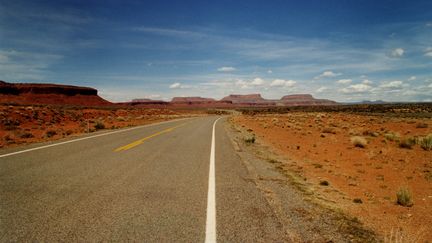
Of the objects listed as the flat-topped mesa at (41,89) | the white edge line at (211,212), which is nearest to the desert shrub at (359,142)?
the white edge line at (211,212)

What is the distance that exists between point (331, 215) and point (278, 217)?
3.08 feet

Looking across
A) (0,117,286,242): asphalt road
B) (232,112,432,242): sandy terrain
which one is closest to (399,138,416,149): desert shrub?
(232,112,432,242): sandy terrain

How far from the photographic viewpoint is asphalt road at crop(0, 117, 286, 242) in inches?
138

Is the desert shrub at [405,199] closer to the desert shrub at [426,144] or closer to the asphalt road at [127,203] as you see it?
the asphalt road at [127,203]

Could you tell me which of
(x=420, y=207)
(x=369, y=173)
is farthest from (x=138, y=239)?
(x=369, y=173)

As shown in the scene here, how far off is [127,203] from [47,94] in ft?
498

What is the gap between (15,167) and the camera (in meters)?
6.96

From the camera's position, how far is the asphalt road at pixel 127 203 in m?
3.51

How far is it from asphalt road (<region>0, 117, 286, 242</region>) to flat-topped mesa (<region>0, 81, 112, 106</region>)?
13025cm

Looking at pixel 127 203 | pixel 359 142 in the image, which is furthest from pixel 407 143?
pixel 127 203

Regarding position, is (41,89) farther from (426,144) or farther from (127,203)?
(127,203)

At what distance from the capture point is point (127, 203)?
14.9 feet

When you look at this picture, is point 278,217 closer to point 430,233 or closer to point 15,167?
point 430,233

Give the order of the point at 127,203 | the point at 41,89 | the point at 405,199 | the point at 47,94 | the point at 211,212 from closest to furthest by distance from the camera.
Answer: the point at 211,212, the point at 127,203, the point at 405,199, the point at 41,89, the point at 47,94
